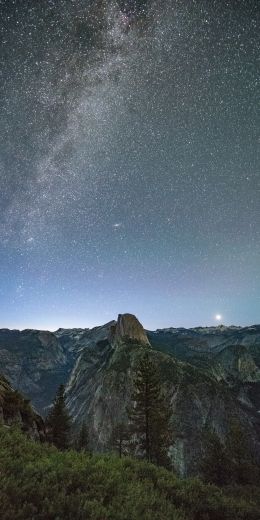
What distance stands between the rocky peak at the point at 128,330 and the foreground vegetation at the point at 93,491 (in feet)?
395

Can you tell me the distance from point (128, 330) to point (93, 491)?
418 ft

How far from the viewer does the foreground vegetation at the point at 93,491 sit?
608 cm

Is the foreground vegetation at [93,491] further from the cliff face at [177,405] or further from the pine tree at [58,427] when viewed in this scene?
the cliff face at [177,405]

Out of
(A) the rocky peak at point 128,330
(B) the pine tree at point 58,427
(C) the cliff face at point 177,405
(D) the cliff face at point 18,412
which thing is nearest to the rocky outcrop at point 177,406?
(C) the cliff face at point 177,405

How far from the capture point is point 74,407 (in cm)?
11338

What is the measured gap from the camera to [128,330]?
433 ft

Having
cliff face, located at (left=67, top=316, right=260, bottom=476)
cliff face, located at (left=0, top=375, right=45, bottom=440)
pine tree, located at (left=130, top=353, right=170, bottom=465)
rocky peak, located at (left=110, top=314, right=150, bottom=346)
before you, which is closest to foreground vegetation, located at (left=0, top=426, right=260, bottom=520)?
cliff face, located at (left=0, top=375, right=45, bottom=440)

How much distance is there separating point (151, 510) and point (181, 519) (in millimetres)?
722

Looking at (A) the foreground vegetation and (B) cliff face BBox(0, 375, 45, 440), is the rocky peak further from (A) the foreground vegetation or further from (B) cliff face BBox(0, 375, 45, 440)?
(A) the foreground vegetation

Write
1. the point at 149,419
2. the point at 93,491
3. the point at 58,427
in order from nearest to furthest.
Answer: the point at 93,491
the point at 149,419
the point at 58,427

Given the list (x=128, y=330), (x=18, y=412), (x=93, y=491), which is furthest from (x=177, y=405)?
(x=93, y=491)

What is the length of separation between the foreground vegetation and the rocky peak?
120299 mm

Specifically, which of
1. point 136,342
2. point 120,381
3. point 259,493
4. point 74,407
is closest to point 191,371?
point 120,381

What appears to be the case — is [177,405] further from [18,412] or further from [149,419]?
[18,412]
